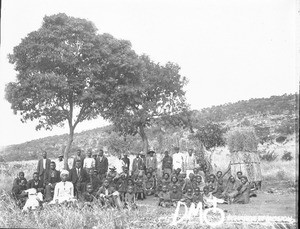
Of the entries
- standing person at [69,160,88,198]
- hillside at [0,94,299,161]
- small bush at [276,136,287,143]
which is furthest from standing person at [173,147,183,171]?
small bush at [276,136,287,143]

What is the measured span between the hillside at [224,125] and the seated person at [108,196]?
62.8 ft

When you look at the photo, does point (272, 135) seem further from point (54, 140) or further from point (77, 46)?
point (54, 140)

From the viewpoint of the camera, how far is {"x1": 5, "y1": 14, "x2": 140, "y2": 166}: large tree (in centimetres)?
1389

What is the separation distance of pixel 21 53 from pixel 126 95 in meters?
4.44

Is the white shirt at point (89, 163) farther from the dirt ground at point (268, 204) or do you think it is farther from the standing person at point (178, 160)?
the standing person at point (178, 160)

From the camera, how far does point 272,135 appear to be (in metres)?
29.8

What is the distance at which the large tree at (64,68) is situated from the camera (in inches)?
547

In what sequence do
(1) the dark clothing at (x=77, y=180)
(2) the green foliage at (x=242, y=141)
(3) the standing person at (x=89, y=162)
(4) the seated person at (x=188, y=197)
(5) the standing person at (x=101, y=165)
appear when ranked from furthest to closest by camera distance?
(2) the green foliage at (x=242, y=141)
(5) the standing person at (x=101, y=165)
(3) the standing person at (x=89, y=162)
(1) the dark clothing at (x=77, y=180)
(4) the seated person at (x=188, y=197)

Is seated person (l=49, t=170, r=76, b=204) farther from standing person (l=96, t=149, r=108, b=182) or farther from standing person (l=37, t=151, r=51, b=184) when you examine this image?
standing person (l=96, t=149, r=108, b=182)

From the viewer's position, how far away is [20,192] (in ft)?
33.4

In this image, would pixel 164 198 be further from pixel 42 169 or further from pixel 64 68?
pixel 64 68

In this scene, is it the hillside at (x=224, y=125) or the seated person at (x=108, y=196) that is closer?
the seated person at (x=108, y=196)

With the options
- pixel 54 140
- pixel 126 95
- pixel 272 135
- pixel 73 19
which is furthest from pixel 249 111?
pixel 73 19

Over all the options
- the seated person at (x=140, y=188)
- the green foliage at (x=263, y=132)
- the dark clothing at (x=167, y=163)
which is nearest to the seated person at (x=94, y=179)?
the seated person at (x=140, y=188)
